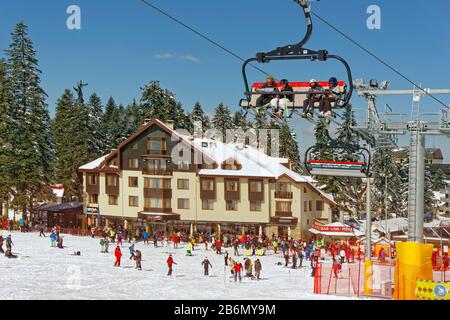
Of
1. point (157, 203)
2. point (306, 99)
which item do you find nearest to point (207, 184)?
point (157, 203)

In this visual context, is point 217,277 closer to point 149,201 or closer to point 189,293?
point 189,293

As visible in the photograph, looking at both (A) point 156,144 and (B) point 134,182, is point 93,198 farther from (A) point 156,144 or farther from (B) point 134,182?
(A) point 156,144

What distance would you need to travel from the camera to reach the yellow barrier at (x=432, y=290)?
20875 mm

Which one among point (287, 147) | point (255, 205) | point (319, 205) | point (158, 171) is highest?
point (287, 147)

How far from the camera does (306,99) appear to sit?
52.3ft

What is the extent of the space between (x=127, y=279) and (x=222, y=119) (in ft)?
221

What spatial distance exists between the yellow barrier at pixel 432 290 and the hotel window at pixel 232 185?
117 ft

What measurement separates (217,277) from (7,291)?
33.9 ft

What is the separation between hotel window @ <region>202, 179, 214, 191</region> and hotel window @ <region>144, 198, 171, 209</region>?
3.76 m

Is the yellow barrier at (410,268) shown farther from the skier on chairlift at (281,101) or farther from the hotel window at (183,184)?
the hotel window at (183,184)

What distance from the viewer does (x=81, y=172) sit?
61.8m

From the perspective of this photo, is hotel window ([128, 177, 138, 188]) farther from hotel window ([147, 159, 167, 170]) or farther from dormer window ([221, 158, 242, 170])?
dormer window ([221, 158, 242, 170])

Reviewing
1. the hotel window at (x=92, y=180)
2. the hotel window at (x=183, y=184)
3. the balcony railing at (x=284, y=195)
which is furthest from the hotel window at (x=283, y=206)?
the hotel window at (x=92, y=180)

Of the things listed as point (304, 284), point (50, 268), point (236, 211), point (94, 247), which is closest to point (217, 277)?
point (304, 284)
